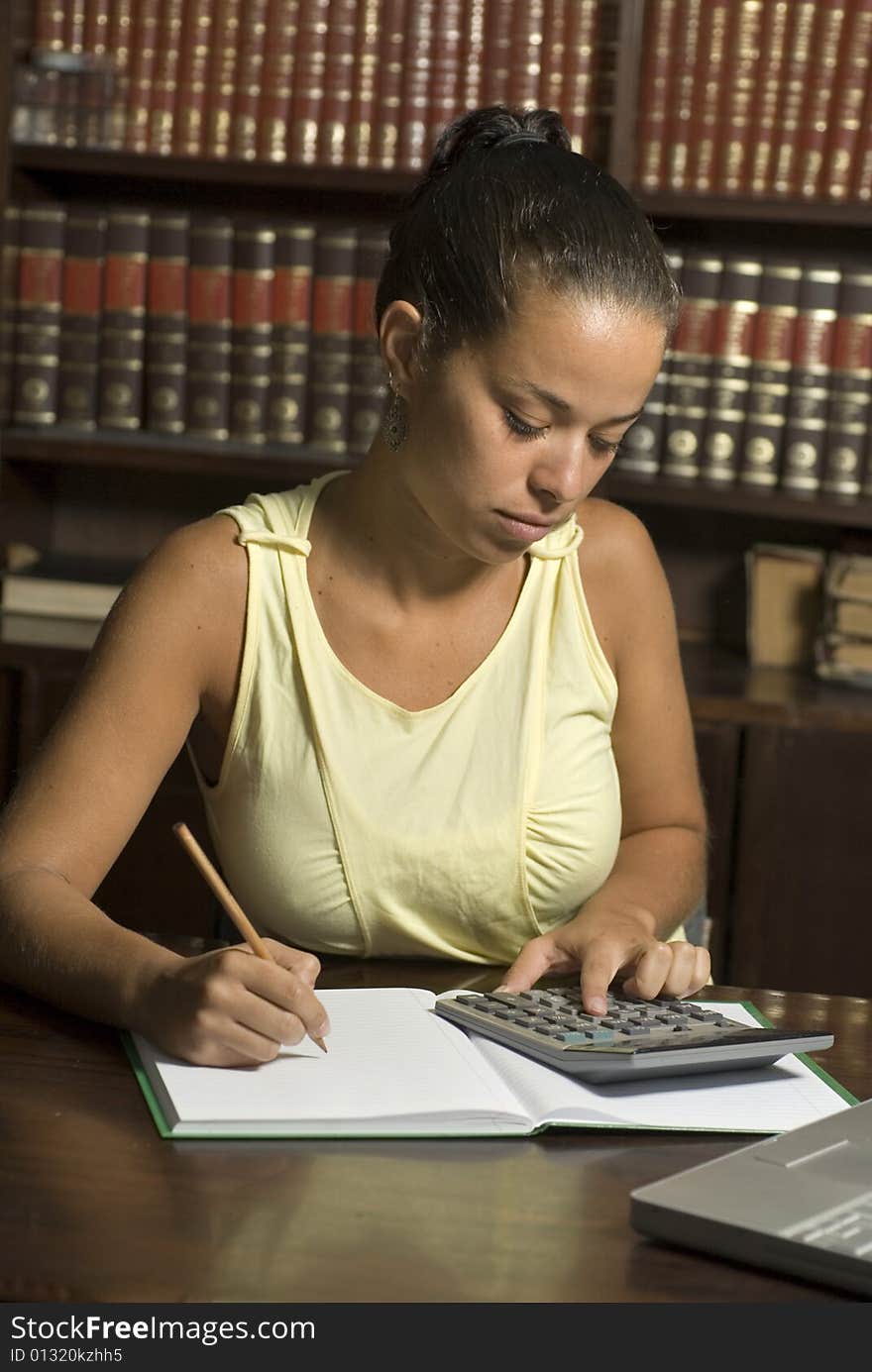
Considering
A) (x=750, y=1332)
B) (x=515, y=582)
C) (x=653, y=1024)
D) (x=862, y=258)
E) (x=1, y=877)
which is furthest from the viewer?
(x=862, y=258)

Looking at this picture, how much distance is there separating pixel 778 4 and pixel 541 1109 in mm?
2080

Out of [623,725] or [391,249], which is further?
[623,725]

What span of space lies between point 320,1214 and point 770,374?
2.06 m

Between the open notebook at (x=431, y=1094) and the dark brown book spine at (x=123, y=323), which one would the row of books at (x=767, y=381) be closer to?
the dark brown book spine at (x=123, y=323)

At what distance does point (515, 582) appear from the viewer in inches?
61.4

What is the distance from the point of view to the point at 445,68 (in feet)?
8.61

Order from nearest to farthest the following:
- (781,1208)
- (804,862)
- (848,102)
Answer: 1. (781,1208)
2. (804,862)
3. (848,102)

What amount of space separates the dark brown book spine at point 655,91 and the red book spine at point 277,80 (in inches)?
21.4

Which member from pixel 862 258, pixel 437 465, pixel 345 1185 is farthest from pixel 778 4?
pixel 345 1185

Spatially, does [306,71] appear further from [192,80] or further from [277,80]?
[192,80]

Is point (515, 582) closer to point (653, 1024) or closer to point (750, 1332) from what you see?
point (653, 1024)

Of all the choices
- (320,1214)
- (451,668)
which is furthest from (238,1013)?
(451,668)

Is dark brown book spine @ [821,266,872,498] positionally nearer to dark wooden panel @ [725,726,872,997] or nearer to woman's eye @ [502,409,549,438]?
dark wooden panel @ [725,726,872,997]

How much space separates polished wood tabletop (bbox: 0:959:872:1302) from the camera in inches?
30.2
